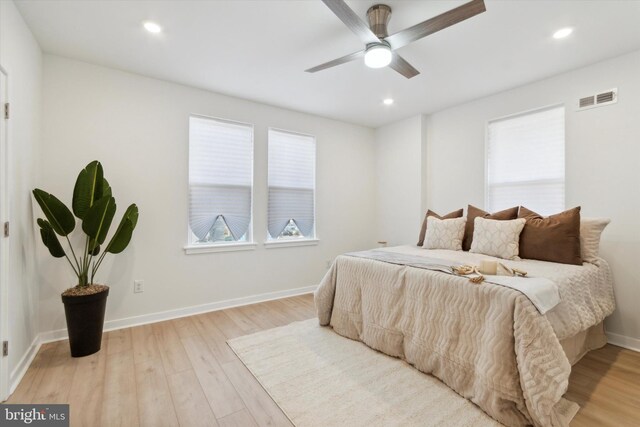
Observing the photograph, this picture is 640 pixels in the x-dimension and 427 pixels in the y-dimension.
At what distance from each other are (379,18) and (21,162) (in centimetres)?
281

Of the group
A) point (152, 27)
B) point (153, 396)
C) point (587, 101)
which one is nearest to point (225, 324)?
point (153, 396)

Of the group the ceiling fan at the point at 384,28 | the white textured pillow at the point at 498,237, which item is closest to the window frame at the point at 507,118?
the white textured pillow at the point at 498,237

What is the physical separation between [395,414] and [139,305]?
267cm

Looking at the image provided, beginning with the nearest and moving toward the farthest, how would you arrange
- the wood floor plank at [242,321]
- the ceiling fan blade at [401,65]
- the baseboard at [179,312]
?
the ceiling fan blade at [401,65]
the baseboard at [179,312]
the wood floor plank at [242,321]

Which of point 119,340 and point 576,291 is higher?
point 576,291

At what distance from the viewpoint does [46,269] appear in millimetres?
2549

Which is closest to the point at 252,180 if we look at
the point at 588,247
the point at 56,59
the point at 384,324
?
the point at 56,59

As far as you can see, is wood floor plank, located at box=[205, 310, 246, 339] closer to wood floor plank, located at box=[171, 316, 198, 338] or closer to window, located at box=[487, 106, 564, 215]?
wood floor plank, located at box=[171, 316, 198, 338]

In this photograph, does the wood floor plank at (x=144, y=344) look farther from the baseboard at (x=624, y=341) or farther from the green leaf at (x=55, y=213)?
the baseboard at (x=624, y=341)

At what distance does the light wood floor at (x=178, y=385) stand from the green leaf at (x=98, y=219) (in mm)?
936

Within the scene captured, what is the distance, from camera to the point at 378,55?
202 cm

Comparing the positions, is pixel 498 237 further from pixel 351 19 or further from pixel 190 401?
pixel 190 401

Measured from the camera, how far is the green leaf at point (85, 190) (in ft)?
7.64

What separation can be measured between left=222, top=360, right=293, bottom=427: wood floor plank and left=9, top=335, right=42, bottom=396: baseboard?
1313mm
